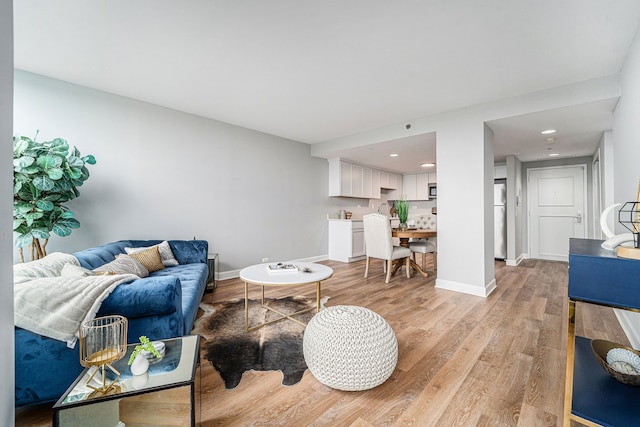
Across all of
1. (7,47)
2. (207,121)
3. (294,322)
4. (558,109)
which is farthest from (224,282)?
(558,109)

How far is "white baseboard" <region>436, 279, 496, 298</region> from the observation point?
336 cm

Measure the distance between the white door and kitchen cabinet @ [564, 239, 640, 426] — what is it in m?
5.86

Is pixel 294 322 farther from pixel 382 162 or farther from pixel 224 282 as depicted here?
pixel 382 162

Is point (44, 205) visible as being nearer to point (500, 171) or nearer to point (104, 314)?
point (104, 314)

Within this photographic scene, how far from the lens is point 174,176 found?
12.1 ft

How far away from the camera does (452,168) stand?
11.8ft

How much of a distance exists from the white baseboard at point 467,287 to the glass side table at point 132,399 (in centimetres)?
336

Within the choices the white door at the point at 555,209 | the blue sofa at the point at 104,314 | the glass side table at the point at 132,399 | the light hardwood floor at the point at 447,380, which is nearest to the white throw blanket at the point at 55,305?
the blue sofa at the point at 104,314

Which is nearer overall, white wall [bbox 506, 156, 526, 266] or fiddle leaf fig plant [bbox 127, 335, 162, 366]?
fiddle leaf fig plant [bbox 127, 335, 162, 366]

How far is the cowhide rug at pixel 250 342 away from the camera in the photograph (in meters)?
1.81

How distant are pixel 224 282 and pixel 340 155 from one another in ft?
10.6

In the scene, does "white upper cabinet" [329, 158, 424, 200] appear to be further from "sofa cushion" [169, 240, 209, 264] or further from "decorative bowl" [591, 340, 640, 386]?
"decorative bowl" [591, 340, 640, 386]

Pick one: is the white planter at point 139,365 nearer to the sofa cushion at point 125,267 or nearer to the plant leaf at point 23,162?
the sofa cushion at point 125,267

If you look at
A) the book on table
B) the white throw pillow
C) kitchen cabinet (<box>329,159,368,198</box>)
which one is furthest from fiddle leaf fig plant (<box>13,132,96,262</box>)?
kitchen cabinet (<box>329,159,368,198</box>)
